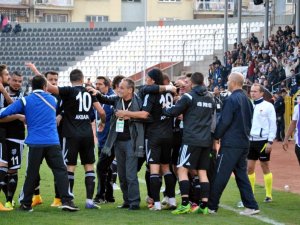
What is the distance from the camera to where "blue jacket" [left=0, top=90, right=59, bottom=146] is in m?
12.9

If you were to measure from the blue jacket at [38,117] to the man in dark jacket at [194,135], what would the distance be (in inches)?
67.2

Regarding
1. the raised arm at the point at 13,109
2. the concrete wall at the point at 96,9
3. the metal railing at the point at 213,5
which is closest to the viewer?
the raised arm at the point at 13,109

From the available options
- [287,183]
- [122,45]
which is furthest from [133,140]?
[122,45]

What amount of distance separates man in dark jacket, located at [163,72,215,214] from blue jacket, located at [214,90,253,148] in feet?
0.72

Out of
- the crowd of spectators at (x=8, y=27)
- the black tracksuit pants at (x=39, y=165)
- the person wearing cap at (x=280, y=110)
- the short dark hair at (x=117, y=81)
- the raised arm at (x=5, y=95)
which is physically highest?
the crowd of spectators at (x=8, y=27)

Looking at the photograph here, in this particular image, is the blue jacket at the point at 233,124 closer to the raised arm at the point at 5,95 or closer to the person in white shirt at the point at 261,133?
the person in white shirt at the point at 261,133

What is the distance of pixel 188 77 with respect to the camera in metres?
14.2

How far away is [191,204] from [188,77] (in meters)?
2.01

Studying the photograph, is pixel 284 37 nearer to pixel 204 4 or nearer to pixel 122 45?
pixel 122 45

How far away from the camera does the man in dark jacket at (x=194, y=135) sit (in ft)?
42.9

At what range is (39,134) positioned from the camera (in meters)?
12.9

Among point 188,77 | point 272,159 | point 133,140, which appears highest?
point 188,77

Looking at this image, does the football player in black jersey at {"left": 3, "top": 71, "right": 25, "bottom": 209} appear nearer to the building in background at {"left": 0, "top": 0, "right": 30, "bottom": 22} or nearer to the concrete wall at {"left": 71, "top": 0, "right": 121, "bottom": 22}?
the building in background at {"left": 0, "top": 0, "right": 30, "bottom": 22}

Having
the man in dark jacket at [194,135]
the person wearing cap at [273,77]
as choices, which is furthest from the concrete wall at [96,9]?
the man in dark jacket at [194,135]
